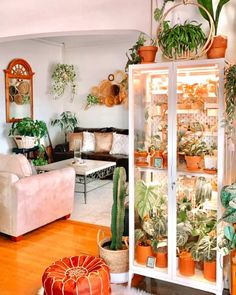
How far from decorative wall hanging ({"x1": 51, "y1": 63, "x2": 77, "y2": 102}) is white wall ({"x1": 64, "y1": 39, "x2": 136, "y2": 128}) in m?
0.17

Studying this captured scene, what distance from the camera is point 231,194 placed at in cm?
234

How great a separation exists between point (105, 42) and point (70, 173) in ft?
13.5

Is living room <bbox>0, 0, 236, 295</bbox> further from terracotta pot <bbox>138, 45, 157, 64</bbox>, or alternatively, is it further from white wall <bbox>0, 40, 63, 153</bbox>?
terracotta pot <bbox>138, 45, 157, 64</bbox>

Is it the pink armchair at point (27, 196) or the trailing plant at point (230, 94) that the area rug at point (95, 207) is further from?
the trailing plant at point (230, 94)

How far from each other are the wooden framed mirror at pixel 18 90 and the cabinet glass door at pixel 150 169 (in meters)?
4.66

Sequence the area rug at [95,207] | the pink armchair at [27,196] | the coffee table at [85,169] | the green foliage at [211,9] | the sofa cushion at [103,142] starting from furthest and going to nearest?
the sofa cushion at [103,142]
the coffee table at [85,169]
the area rug at [95,207]
the pink armchair at [27,196]
the green foliage at [211,9]

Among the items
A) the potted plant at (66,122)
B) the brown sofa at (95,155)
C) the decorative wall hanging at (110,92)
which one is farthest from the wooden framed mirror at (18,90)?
the decorative wall hanging at (110,92)

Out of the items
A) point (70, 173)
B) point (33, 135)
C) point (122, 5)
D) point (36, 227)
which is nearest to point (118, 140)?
point (33, 135)

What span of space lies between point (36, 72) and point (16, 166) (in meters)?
3.93

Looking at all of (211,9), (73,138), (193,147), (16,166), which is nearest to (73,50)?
(73,138)

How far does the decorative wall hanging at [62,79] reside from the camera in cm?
797

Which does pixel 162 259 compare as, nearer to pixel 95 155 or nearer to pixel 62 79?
pixel 95 155

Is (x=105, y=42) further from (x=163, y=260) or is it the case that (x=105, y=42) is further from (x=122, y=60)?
(x=163, y=260)

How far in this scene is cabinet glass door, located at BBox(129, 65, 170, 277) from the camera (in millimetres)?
2859
